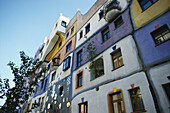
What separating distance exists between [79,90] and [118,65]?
4.27 m

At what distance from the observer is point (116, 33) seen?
8.29 metres

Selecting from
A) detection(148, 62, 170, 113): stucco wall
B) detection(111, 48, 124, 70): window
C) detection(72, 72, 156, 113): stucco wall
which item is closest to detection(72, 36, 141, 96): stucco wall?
detection(111, 48, 124, 70): window

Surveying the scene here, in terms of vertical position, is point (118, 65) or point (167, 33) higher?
point (167, 33)

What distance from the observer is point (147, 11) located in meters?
6.71

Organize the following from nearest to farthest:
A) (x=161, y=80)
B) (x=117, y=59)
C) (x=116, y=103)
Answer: (x=161, y=80) < (x=116, y=103) < (x=117, y=59)

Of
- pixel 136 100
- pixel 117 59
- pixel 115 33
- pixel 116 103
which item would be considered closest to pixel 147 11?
pixel 115 33

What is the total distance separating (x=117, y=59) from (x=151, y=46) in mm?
2278

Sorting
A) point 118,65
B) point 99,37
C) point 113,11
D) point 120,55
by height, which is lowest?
point 118,65

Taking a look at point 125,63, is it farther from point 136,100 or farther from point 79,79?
point 79,79

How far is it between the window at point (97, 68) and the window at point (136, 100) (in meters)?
3.00

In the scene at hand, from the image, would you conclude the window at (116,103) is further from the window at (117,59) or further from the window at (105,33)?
the window at (105,33)

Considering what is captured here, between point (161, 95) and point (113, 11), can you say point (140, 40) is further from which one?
point (113, 11)

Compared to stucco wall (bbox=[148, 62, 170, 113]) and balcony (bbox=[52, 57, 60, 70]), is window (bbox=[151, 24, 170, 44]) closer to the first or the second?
stucco wall (bbox=[148, 62, 170, 113])

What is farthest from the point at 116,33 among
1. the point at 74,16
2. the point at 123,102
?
the point at 74,16
